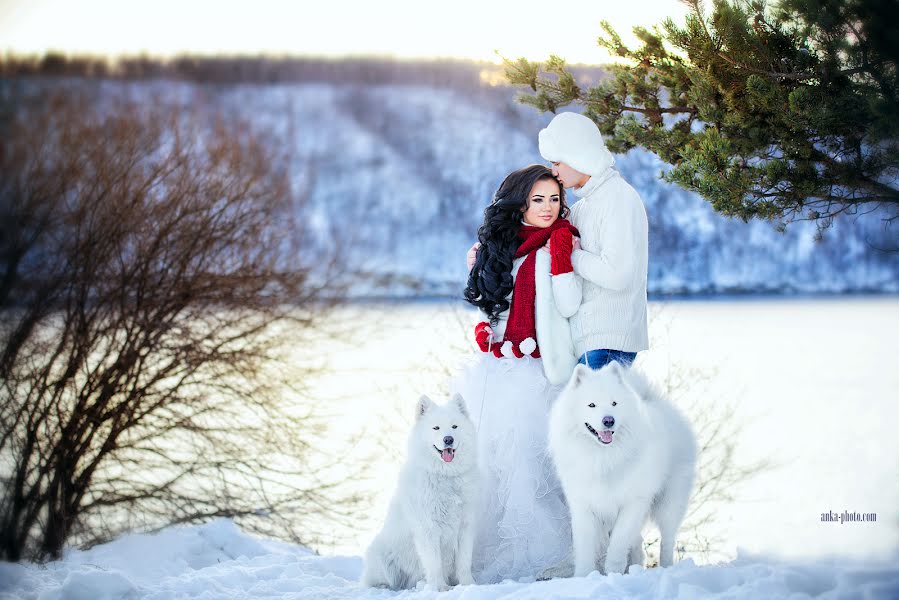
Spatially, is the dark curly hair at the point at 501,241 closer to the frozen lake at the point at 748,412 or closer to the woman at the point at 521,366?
the woman at the point at 521,366

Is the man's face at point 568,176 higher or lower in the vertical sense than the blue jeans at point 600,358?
higher

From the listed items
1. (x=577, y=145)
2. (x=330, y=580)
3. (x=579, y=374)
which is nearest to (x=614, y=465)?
(x=579, y=374)

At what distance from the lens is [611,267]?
Result: 178 inches

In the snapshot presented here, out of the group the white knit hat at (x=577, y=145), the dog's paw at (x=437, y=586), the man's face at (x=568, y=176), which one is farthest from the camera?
the man's face at (x=568, y=176)

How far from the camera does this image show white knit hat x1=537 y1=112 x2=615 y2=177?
4762 millimetres

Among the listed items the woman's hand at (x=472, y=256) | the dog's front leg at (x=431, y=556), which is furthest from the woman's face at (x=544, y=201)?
the dog's front leg at (x=431, y=556)

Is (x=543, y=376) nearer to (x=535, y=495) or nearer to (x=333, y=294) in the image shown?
(x=535, y=495)

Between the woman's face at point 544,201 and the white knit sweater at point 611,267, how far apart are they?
19 centimetres

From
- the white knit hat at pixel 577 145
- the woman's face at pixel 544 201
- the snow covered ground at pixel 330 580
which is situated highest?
the white knit hat at pixel 577 145

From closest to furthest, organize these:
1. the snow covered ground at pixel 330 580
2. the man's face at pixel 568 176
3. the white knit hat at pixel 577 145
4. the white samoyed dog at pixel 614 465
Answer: the snow covered ground at pixel 330 580 → the white samoyed dog at pixel 614 465 → the white knit hat at pixel 577 145 → the man's face at pixel 568 176

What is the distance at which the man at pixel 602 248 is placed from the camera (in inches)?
179

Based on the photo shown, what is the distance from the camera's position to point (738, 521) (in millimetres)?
10391

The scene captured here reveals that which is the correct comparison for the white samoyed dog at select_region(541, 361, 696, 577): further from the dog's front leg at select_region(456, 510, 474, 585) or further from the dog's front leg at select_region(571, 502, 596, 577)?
the dog's front leg at select_region(456, 510, 474, 585)

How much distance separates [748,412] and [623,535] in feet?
37.4
